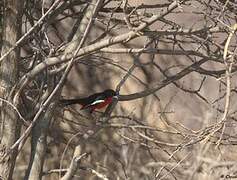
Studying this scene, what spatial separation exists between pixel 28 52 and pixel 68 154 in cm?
118

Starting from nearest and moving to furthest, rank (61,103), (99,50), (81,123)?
(99,50) → (61,103) → (81,123)

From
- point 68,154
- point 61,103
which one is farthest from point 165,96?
point 61,103

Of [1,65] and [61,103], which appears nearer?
[1,65]

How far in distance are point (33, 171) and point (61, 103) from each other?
0.71 metres

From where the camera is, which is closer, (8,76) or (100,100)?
(8,76)

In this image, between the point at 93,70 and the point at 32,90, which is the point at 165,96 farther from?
the point at 32,90

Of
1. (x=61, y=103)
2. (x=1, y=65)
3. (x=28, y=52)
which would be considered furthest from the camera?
(x=28, y=52)

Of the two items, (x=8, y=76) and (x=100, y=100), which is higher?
(x=8, y=76)

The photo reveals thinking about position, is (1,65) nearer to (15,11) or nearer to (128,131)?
(15,11)

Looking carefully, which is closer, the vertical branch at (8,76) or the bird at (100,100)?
the vertical branch at (8,76)

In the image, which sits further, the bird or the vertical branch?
the bird

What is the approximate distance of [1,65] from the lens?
3574 mm

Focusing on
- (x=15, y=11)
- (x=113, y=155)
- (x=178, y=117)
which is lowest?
(x=113, y=155)

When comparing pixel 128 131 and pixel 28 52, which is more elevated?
pixel 28 52
